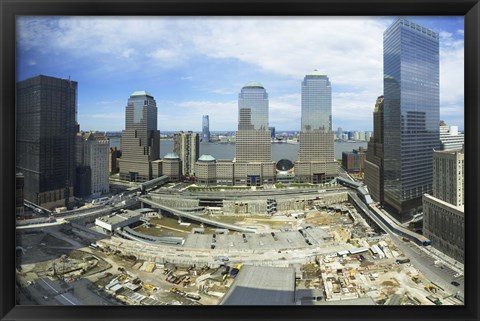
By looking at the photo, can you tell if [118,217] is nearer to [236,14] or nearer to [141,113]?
[141,113]

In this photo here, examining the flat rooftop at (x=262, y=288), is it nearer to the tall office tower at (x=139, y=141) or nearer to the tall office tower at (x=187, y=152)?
the tall office tower at (x=139, y=141)

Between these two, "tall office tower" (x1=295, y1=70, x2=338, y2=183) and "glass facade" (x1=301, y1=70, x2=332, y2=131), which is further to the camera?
"tall office tower" (x1=295, y1=70, x2=338, y2=183)

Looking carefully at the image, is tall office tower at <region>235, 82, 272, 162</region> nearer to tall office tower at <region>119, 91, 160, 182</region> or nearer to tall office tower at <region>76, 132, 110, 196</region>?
tall office tower at <region>119, 91, 160, 182</region>

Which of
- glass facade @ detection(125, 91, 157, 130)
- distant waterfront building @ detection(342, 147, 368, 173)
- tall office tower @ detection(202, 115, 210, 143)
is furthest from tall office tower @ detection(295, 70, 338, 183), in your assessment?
glass facade @ detection(125, 91, 157, 130)

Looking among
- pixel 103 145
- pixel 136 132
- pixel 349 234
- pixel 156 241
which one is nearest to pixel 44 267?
pixel 156 241

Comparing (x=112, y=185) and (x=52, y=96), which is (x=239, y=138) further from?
(x=52, y=96)

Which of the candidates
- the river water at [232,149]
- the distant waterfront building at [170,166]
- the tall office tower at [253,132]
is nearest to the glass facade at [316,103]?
the river water at [232,149]
